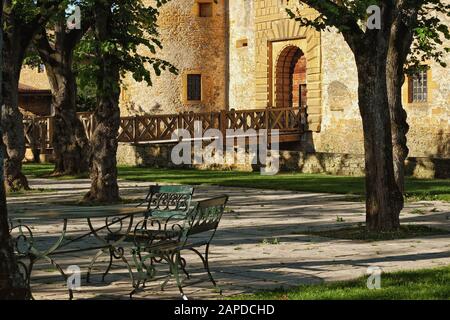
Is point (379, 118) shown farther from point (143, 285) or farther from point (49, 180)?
point (49, 180)

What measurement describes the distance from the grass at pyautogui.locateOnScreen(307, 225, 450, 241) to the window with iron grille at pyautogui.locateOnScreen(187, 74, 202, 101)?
84.8 ft

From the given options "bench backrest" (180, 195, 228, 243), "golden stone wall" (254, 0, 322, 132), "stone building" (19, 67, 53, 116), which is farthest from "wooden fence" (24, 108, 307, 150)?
"bench backrest" (180, 195, 228, 243)

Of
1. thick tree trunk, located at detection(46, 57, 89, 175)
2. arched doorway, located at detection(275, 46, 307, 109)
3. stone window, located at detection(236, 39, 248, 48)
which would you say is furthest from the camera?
stone window, located at detection(236, 39, 248, 48)

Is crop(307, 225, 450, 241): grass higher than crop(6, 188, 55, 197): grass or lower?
higher

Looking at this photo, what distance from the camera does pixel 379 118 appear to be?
12.1 m

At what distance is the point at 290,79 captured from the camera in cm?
3656

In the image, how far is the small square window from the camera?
38.2 m

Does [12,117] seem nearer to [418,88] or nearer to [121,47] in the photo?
[121,47]

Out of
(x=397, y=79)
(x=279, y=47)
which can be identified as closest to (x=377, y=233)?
(x=397, y=79)

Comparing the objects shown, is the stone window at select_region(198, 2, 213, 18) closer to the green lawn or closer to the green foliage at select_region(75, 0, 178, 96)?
the green lawn

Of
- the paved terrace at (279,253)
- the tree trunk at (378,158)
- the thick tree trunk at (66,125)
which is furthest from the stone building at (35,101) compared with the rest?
the tree trunk at (378,158)

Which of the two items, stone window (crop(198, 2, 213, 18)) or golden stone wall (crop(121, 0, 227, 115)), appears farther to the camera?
stone window (crop(198, 2, 213, 18))

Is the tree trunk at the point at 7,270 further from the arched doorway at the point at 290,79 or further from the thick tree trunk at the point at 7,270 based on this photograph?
the arched doorway at the point at 290,79

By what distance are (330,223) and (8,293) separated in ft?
25.0
